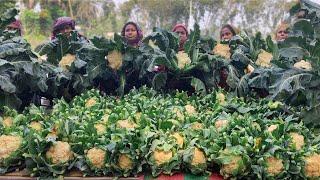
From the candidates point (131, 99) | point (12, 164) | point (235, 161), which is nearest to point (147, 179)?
point (235, 161)

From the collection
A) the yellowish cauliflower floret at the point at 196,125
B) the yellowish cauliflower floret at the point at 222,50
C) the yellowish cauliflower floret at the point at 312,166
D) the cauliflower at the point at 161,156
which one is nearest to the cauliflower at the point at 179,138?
the cauliflower at the point at 161,156

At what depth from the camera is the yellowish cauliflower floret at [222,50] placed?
167 inches

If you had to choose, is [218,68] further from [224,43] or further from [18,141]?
[18,141]

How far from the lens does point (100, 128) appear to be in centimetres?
277

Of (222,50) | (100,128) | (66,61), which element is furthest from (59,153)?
(222,50)

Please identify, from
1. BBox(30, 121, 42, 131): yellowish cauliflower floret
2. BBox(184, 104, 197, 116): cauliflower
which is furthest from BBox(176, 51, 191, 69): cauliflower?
BBox(30, 121, 42, 131): yellowish cauliflower floret

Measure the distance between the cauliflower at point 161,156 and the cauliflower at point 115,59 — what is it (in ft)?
5.70

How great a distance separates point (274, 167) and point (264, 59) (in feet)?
6.88

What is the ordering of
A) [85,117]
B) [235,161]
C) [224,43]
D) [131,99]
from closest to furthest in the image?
[235,161] < [85,117] < [131,99] < [224,43]

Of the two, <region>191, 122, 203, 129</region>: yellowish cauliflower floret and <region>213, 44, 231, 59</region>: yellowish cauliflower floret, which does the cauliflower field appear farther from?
<region>213, 44, 231, 59</region>: yellowish cauliflower floret

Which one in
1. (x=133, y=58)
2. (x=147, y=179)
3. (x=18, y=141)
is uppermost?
(x=133, y=58)

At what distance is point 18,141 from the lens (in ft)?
8.62

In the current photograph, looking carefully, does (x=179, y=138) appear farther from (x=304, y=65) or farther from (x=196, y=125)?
(x=304, y=65)

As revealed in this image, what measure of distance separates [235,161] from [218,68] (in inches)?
71.0
